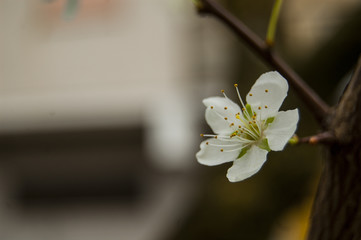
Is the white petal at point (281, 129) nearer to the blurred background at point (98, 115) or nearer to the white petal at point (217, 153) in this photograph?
the white petal at point (217, 153)

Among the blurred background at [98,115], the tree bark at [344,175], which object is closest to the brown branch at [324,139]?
the tree bark at [344,175]

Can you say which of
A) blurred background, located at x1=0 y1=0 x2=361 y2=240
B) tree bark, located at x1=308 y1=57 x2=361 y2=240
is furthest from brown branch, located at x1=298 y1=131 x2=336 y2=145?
blurred background, located at x1=0 y1=0 x2=361 y2=240

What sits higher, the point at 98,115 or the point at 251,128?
the point at 98,115

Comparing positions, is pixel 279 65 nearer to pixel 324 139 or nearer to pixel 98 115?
pixel 324 139

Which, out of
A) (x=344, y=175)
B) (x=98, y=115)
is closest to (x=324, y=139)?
(x=344, y=175)

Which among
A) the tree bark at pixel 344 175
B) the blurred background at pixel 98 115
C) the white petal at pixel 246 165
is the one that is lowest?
the tree bark at pixel 344 175

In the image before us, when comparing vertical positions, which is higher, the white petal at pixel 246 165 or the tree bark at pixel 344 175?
the white petal at pixel 246 165
